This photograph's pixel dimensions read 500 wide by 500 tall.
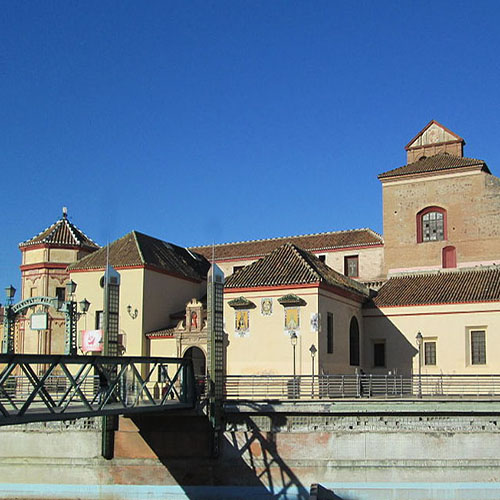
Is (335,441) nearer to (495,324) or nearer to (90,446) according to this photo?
(90,446)

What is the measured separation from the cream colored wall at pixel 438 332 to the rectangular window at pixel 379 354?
245mm

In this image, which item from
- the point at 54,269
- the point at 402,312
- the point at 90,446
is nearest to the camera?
the point at 90,446

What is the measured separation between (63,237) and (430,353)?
24102 millimetres

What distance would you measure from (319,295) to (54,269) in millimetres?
20249

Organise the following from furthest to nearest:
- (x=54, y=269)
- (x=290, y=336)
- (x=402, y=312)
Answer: (x=54, y=269) < (x=402, y=312) < (x=290, y=336)

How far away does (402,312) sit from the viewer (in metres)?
38.1

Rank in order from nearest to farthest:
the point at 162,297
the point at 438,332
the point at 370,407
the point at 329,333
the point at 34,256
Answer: the point at 370,407, the point at 329,333, the point at 438,332, the point at 162,297, the point at 34,256

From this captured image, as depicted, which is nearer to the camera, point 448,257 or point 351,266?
point 448,257

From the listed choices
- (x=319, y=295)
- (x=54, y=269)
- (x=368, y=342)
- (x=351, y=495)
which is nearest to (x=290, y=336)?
(x=319, y=295)

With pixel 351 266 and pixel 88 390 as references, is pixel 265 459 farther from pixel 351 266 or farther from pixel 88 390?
pixel 351 266

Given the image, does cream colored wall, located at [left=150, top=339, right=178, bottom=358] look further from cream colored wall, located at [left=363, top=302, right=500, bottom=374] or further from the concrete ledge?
the concrete ledge

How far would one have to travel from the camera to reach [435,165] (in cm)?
4466

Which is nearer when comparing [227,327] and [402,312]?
[227,327]

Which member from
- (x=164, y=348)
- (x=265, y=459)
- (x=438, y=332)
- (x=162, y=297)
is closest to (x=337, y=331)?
(x=438, y=332)
